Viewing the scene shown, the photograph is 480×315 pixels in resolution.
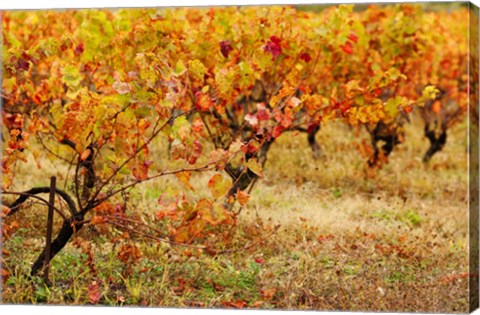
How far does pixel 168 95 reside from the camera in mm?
4969

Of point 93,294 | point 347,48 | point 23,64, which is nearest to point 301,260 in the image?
point 93,294

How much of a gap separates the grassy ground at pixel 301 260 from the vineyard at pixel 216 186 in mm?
13

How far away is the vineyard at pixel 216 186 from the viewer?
5336mm

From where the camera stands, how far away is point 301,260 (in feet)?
20.2

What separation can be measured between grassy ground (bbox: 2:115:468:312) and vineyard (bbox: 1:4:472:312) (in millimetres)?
13

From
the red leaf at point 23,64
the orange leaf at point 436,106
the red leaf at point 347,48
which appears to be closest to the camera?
the red leaf at point 23,64

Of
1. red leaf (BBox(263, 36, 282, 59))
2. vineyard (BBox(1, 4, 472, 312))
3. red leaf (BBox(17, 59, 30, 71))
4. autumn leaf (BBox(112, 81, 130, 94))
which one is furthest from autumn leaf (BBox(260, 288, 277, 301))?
red leaf (BBox(17, 59, 30, 71))

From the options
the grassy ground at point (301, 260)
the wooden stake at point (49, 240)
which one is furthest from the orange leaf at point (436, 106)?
the wooden stake at point (49, 240)

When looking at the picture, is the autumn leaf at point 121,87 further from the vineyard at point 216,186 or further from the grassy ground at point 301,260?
the grassy ground at point 301,260

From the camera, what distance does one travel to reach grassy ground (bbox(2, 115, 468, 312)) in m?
5.77

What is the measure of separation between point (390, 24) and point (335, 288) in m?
2.93

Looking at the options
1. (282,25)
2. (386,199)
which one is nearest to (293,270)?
(282,25)

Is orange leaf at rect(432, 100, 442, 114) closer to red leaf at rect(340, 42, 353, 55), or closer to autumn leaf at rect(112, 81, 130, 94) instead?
red leaf at rect(340, 42, 353, 55)

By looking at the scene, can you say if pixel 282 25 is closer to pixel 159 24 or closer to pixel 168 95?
pixel 159 24
